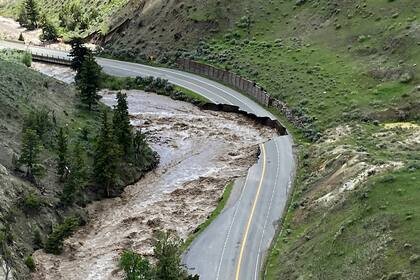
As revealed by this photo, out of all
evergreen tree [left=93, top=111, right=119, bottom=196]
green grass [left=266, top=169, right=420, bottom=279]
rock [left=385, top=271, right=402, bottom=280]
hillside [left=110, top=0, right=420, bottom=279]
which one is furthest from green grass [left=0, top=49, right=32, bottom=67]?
rock [left=385, top=271, right=402, bottom=280]

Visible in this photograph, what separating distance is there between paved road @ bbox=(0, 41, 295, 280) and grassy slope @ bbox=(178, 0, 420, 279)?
164 centimetres

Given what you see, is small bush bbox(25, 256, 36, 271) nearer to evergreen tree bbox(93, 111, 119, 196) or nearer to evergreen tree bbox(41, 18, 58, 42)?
evergreen tree bbox(93, 111, 119, 196)

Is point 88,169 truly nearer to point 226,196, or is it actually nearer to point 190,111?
point 226,196

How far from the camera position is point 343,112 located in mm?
75562

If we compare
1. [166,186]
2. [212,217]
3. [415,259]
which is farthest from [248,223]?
[415,259]

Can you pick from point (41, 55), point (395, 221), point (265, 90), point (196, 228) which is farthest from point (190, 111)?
point (395, 221)

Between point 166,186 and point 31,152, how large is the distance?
53.8 feet

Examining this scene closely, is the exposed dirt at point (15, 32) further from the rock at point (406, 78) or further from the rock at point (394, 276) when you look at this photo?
the rock at point (394, 276)

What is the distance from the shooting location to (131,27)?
119m

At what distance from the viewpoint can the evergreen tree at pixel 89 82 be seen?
7525 cm

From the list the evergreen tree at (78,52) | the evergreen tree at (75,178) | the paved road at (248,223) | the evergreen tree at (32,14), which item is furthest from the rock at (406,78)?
the evergreen tree at (32,14)

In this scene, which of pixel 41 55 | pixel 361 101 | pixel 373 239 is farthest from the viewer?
pixel 41 55

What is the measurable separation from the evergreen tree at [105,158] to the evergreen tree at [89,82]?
15.5 meters

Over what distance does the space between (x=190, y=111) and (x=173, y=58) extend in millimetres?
21243
